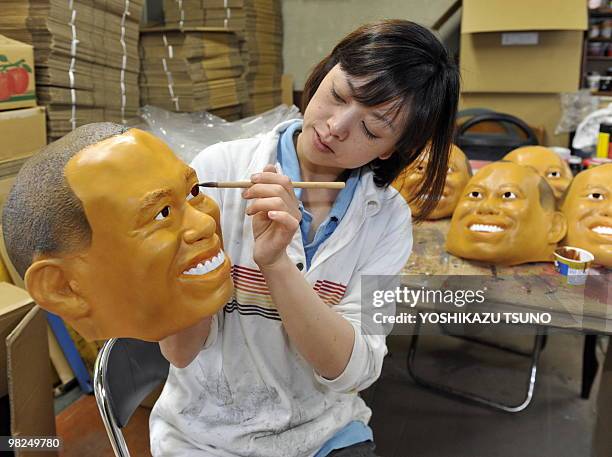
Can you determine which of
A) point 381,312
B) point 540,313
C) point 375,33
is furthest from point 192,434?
point 540,313

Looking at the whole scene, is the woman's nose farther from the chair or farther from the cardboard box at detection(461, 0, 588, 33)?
the cardboard box at detection(461, 0, 588, 33)

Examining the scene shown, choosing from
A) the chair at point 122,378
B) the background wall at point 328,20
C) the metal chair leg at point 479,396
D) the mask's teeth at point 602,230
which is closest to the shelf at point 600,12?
the background wall at point 328,20

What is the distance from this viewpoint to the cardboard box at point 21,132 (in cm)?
221

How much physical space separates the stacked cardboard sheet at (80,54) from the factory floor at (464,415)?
1.36 m

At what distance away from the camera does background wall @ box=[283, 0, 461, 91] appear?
222cm

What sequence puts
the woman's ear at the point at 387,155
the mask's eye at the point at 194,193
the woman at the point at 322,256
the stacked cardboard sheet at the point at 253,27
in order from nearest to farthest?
the mask's eye at the point at 194,193 < the woman at the point at 322,256 < the woman's ear at the point at 387,155 < the stacked cardboard sheet at the point at 253,27

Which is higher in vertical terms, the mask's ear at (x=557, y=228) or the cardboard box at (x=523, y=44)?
the cardboard box at (x=523, y=44)

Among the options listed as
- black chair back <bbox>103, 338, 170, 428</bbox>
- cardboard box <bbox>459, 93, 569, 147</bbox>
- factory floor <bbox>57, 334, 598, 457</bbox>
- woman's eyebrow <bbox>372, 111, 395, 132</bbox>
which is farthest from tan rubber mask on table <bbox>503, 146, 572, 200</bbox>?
black chair back <bbox>103, 338, 170, 428</bbox>

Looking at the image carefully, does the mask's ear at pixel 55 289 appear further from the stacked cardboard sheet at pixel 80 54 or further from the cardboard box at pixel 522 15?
the cardboard box at pixel 522 15

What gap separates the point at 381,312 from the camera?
1.20 meters

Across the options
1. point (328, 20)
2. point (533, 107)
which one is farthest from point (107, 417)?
point (533, 107)

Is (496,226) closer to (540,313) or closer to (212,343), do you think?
(540,313)

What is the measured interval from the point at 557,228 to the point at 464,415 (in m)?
0.94

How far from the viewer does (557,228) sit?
1.89m
